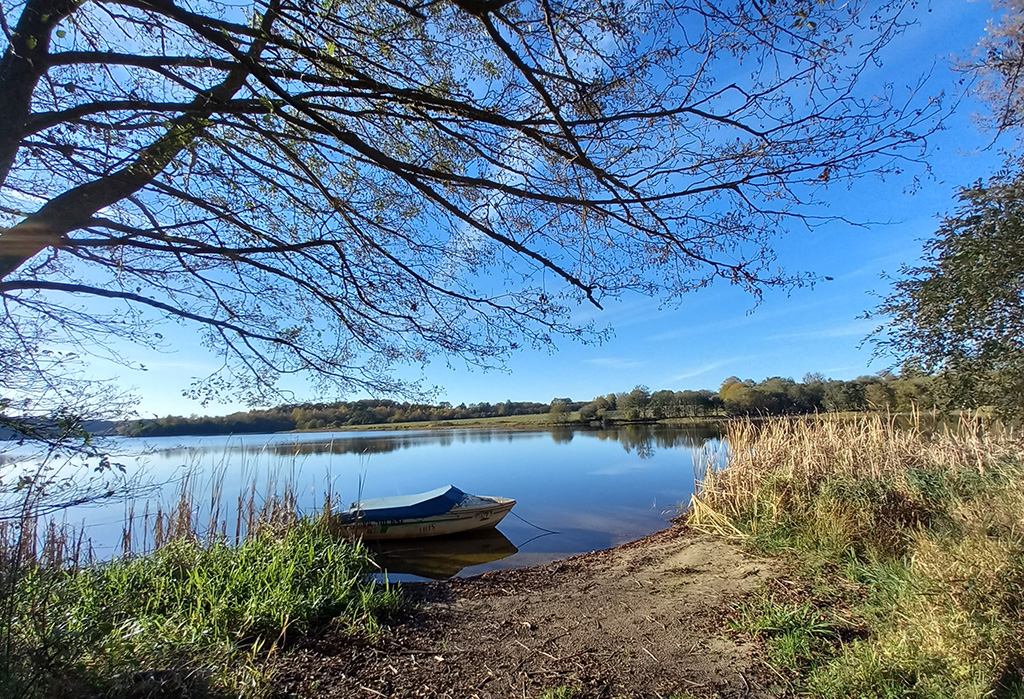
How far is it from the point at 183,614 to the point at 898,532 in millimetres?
6058

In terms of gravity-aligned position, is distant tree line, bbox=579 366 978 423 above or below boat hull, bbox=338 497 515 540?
above

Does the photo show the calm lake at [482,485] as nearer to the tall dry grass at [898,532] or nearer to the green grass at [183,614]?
the green grass at [183,614]

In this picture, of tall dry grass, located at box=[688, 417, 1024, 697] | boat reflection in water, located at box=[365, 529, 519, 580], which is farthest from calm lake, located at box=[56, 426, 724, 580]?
tall dry grass, located at box=[688, 417, 1024, 697]

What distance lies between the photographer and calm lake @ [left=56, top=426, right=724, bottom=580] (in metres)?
7.46

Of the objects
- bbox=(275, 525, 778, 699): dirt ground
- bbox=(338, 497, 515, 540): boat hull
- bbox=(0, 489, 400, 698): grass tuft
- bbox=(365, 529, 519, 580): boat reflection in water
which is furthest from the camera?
bbox=(338, 497, 515, 540): boat hull

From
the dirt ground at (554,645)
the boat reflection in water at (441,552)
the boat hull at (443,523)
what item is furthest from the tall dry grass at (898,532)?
the boat hull at (443,523)

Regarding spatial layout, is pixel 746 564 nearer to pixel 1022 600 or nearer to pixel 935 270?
pixel 1022 600

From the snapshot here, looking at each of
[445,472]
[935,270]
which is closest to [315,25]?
[935,270]

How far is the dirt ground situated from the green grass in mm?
328

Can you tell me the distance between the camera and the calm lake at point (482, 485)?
7.46 metres

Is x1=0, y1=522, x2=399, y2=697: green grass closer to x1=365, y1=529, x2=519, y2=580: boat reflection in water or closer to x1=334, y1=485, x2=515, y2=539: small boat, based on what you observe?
x1=365, y1=529, x2=519, y2=580: boat reflection in water

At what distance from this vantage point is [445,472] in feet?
77.2

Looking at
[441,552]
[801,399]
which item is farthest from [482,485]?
[801,399]

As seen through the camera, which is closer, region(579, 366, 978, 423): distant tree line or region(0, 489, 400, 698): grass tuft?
region(0, 489, 400, 698): grass tuft
